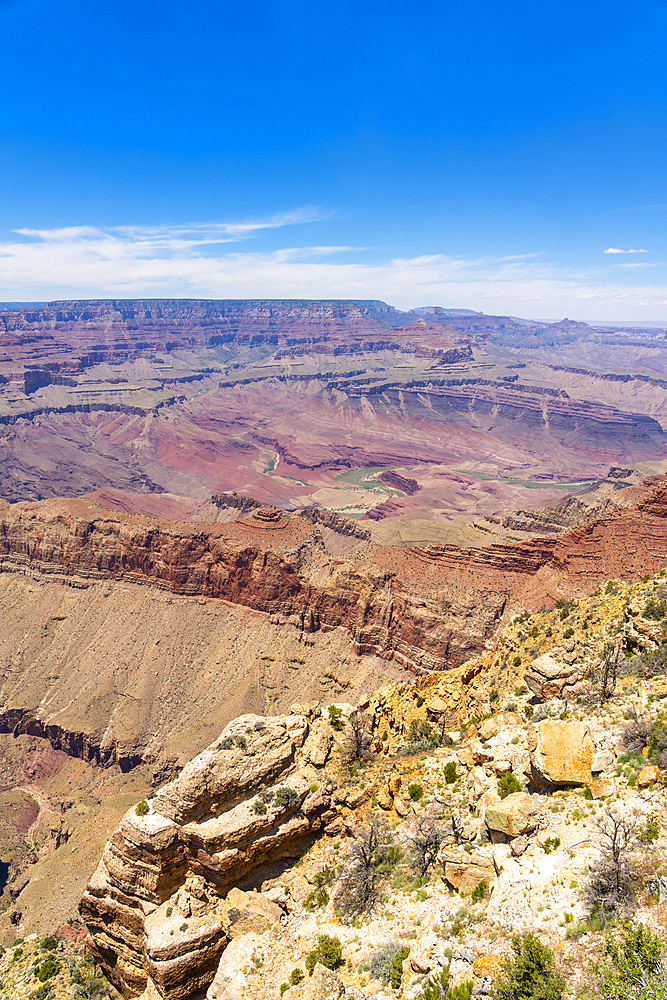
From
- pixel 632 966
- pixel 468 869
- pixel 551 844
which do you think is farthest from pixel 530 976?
pixel 468 869

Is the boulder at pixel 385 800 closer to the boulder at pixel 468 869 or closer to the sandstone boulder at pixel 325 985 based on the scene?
the boulder at pixel 468 869

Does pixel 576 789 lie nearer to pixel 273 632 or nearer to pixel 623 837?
pixel 623 837

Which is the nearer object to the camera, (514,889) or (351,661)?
(514,889)

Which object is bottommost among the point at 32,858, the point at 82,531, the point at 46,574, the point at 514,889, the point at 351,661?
the point at 32,858

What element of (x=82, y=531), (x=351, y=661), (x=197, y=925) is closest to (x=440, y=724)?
(x=197, y=925)

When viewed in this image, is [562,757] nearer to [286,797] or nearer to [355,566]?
[286,797]

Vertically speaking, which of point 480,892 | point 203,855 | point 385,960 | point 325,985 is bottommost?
point 203,855

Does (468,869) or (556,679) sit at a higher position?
(556,679)
